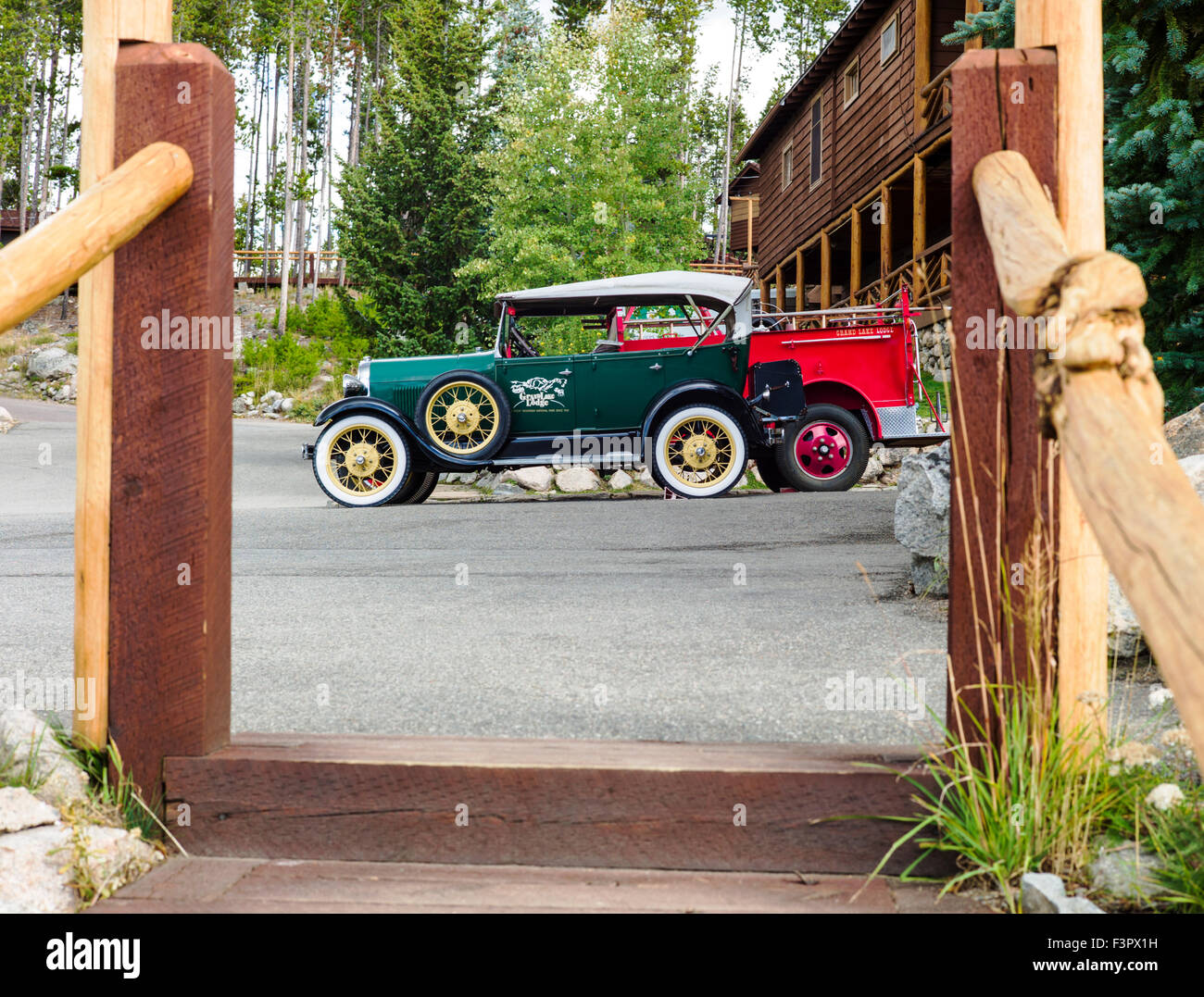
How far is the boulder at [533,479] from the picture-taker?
1307 centimetres

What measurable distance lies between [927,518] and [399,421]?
6147mm

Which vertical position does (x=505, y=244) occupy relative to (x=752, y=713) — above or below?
above

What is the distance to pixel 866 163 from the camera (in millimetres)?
19094

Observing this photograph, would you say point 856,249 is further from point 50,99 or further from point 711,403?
point 50,99

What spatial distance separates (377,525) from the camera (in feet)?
27.8

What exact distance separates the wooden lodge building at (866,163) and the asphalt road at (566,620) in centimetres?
615

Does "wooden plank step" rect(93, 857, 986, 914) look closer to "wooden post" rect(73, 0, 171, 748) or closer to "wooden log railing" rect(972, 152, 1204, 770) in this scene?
"wooden post" rect(73, 0, 171, 748)

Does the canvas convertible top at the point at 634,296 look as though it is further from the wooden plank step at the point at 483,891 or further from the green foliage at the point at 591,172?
the green foliage at the point at 591,172

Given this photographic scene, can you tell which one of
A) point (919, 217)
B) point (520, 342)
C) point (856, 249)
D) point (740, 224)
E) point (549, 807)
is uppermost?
point (740, 224)


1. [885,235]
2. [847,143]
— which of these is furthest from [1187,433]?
[847,143]
